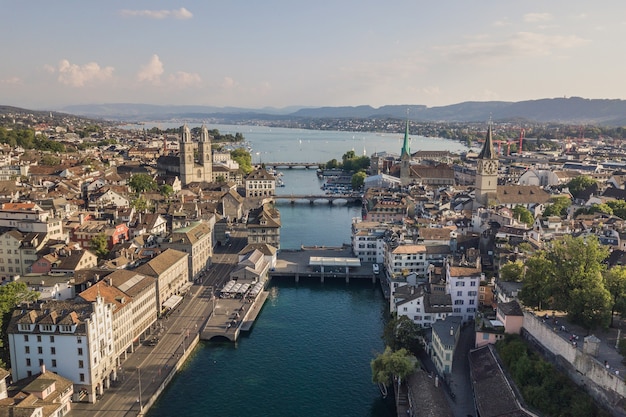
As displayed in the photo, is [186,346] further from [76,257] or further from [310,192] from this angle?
[310,192]

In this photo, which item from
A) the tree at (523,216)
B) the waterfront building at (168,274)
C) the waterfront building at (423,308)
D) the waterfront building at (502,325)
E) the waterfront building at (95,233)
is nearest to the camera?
the waterfront building at (502,325)

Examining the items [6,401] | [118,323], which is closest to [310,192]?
[118,323]

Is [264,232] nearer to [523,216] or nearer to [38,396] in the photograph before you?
[523,216]

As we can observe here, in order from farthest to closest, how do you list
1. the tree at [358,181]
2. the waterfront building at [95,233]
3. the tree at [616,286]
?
the tree at [358,181], the waterfront building at [95,233], the tree at [616,286]

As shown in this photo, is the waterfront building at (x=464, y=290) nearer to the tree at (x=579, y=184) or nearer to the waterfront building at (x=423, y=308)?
the waterfront building at (x=423, y=308)

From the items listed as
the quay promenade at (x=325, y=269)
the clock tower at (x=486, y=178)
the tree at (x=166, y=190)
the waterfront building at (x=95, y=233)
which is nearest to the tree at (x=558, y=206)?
the clock tower at (x=486, y=178)

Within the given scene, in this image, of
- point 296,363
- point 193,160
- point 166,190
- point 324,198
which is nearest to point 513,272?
point 296,363

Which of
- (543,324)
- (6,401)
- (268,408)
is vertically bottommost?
(268,408)
